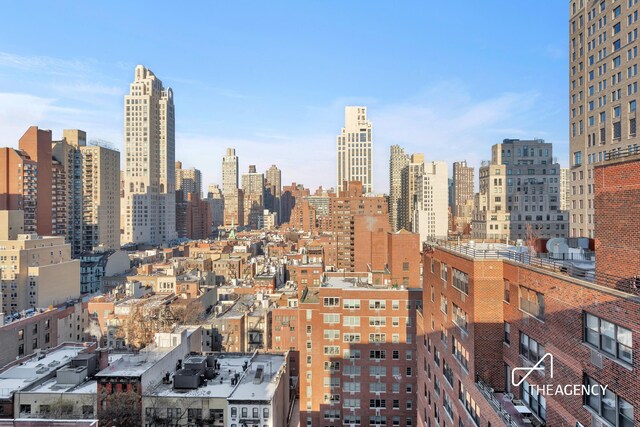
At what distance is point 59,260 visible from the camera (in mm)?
105062

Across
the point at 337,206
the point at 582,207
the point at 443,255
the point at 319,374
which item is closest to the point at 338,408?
the point at 319,374

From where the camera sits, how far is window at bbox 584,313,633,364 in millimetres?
12148

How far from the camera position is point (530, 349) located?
18.3 m

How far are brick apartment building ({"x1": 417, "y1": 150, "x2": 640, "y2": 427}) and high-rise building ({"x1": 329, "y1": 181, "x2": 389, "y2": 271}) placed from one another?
4534 inches

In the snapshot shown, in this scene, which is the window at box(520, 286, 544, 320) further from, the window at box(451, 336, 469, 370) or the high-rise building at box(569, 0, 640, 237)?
the high-rise building at box(569, 0, 640, 237)

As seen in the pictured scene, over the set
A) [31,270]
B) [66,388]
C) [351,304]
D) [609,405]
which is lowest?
[66,388]

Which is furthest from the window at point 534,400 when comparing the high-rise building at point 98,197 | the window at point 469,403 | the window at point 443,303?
the high-rise building at point 98,197

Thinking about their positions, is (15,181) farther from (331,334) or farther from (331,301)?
(331,334)

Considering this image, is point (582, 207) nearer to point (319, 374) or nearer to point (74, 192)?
point (319, 374)

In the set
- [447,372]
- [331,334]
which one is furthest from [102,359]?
[447,372]

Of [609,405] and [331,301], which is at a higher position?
[609,405]

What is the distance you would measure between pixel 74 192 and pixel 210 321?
116 metres

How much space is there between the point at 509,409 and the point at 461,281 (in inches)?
289

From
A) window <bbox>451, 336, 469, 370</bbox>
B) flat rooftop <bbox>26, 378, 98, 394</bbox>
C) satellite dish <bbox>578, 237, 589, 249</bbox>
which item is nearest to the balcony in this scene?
window <bbox>451, 336, 469, 370</bbox>
